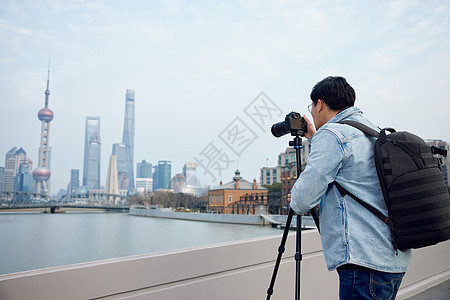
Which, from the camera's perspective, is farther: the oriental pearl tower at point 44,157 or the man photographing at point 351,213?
the oriental pearl tower at point 44,157

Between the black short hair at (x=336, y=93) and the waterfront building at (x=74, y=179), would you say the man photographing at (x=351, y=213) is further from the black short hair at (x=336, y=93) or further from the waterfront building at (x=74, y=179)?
the waterfront building at (x=74, y=179)

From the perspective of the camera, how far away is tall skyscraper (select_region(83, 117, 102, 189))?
428ft

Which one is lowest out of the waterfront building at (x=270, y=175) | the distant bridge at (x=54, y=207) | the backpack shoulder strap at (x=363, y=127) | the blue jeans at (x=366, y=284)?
the distant bridge at (x=54, y=207)

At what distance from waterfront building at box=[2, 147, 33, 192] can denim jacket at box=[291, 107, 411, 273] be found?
91.2m

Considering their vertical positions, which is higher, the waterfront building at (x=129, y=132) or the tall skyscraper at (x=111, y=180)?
the waterfront building at (x=129, y=132)

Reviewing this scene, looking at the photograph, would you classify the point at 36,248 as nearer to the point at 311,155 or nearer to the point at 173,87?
the point at 311,155

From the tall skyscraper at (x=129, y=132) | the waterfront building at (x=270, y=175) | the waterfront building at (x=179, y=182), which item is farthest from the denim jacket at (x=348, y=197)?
the tall skyscraper at (x=129, y=132)

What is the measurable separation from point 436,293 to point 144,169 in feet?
526

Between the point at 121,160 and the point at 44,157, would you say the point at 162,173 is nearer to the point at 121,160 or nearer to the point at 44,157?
the point at 121,160

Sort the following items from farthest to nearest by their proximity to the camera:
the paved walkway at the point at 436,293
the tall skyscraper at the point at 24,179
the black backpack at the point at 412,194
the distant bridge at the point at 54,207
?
the tall skyscraper at the point at 24,179 → the distant bridge at the point at 54,207 → the paved walkway at the point at 436,293 → the black backpack at the point at 412,194

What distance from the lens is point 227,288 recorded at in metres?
1.46

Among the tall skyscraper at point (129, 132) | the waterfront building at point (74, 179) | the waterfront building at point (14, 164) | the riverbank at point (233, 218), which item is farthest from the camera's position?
the tall skyscraper at point (129, 132)

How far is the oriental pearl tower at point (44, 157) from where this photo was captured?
274ft

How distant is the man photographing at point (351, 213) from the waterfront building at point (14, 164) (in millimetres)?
91233
